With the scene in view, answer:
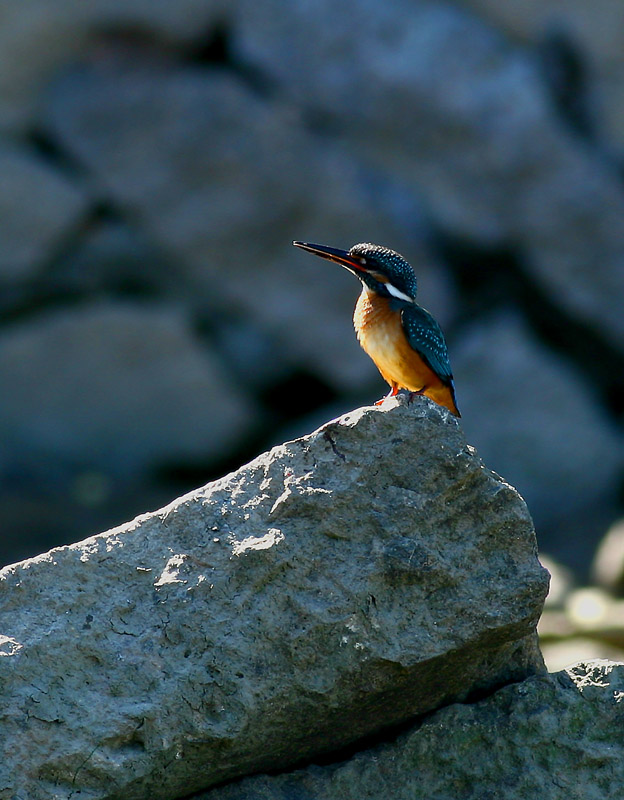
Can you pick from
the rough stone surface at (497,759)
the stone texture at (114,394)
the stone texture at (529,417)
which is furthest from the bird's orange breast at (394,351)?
the stone texture at (114,394)

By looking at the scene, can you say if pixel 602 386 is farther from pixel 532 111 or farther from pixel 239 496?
pixel 239 496

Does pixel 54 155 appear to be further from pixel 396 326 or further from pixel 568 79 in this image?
pixel 396 326

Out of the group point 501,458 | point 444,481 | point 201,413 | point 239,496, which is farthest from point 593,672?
point 201,413

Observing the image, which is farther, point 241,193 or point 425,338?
point 241,193

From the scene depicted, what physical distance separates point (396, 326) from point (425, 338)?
13 centimetres

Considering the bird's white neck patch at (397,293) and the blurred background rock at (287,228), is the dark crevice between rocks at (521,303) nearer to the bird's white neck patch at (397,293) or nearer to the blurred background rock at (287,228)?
the blurred background rock at (287,228)

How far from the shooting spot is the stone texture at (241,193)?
930cm

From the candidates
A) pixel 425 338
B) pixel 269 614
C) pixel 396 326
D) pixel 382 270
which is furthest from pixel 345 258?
pixel 269 614

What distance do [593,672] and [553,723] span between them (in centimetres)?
21

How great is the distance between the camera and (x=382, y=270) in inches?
187

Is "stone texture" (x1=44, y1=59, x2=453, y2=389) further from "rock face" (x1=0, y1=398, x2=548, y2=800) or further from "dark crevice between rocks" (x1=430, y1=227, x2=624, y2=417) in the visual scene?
"rock face" (x1=0, y1=398, x2=548, y2=800)

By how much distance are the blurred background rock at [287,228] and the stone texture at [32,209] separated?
2 cm

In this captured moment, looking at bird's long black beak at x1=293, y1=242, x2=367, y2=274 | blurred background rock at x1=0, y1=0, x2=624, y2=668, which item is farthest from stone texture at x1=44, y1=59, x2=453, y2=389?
bird's long black beak at x1=293, y1=242, x2=367, y2=274

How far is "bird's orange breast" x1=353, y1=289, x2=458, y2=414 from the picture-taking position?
4.60 meters
